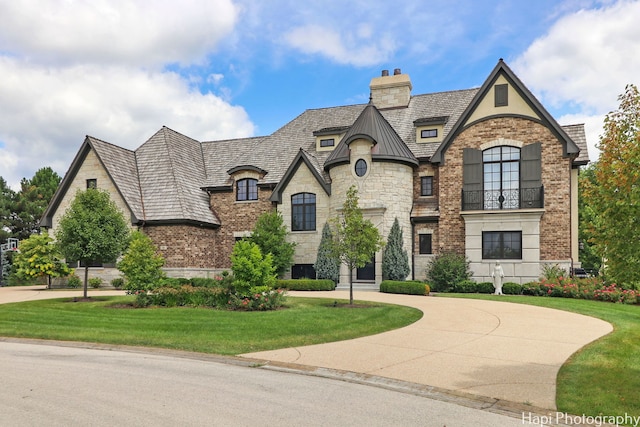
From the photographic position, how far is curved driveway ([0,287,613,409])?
7.22 m

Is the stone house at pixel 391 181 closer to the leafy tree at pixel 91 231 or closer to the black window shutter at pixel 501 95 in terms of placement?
the black window shutter at pixel 501 95

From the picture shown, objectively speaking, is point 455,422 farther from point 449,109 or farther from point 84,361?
point 449,109

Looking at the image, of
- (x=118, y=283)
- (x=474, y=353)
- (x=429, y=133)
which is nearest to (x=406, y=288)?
(x=429, y=133)

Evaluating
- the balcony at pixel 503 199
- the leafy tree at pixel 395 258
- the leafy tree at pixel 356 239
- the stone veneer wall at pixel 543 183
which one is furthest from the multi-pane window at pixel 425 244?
the leafy tree at pixel 356 239

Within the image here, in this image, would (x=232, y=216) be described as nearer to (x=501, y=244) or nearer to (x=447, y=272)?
(x=447, y=272)

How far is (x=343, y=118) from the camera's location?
3275 cm

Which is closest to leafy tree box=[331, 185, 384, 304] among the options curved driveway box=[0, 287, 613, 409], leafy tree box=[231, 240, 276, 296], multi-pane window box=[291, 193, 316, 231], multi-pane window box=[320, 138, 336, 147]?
leafy tree box=[231, 240, 276, 296]

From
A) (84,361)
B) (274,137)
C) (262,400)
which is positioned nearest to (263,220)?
(274,137)

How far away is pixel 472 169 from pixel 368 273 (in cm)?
791

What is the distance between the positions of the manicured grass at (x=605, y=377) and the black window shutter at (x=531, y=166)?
532 inches

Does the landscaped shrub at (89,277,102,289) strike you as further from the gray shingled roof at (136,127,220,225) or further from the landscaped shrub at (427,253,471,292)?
the landscaped shrub at (427,253,471,292)

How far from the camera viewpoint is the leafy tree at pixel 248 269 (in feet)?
52.9

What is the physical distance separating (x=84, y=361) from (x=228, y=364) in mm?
2760

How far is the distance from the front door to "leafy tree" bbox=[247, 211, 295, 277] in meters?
4.08
